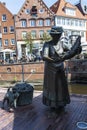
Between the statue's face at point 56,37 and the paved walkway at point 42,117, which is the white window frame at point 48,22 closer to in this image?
the paved walkway at point 42,117

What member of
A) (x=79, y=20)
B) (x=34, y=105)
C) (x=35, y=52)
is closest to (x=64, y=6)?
(x=79, y=20)

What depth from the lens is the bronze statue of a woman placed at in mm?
4727

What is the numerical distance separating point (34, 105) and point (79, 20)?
1351 inches

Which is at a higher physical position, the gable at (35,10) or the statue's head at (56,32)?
the gable at (35,10)

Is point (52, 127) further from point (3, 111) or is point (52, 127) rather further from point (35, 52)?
point (35, 52)

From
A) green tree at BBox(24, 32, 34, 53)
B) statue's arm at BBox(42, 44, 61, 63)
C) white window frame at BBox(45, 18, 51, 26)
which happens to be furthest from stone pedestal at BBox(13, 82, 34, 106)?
white window frame at BBox(45, 18, 51, 26)

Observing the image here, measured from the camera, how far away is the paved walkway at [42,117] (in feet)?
14.5

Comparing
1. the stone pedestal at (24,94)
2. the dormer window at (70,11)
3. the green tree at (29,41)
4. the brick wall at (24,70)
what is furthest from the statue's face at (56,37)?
the dormer window at (70,11)

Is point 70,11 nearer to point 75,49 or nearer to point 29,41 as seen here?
point 29,41

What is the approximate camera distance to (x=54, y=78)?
4871mm

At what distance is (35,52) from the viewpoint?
33844 mm

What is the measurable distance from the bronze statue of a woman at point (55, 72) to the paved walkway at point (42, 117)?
269mm

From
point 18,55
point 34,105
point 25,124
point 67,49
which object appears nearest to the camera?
point 25,124

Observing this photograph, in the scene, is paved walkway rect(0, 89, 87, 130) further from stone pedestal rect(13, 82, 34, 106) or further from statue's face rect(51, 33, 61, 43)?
statue's face rect(51, 33, 61, 43)
